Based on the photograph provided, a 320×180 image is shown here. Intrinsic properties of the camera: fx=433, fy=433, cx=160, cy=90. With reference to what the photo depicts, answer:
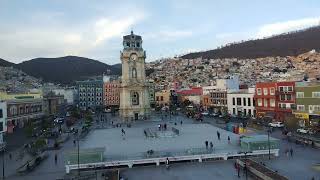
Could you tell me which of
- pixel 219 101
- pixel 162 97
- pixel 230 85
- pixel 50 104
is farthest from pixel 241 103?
pixel 162 97

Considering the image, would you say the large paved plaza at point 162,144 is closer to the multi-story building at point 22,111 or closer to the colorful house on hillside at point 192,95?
the multi-story building at point 22,111

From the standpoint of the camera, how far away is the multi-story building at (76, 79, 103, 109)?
474 ft

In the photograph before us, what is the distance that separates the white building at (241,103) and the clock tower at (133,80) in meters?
17.5

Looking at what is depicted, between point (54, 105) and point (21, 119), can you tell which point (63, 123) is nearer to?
point (21, 119)

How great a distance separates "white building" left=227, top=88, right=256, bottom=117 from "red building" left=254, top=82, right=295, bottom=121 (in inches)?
123

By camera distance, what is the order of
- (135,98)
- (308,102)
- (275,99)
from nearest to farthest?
(308,102) → (275,99) → (135,98)

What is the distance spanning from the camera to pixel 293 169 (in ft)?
106

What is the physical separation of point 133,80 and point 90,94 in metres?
58.6

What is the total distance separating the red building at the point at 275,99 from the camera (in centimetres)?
6412

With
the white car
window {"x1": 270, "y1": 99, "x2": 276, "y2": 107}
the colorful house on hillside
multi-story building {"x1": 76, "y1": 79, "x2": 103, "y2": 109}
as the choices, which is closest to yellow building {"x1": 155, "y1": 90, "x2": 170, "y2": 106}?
the colorful house on hillside

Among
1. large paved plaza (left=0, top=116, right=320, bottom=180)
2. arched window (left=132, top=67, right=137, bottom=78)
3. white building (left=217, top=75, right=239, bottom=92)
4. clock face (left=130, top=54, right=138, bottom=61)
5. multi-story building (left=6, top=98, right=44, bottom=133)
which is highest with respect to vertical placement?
clock face (left=130, top=54, right=138, bottom=61)

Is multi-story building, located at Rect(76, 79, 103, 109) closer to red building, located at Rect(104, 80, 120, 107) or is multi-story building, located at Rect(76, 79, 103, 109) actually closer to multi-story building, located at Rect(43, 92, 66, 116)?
red building, located at Rect(104, 80, 120, 107)

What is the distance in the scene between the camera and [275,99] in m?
67.8

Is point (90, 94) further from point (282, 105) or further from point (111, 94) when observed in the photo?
point (282, 105)
